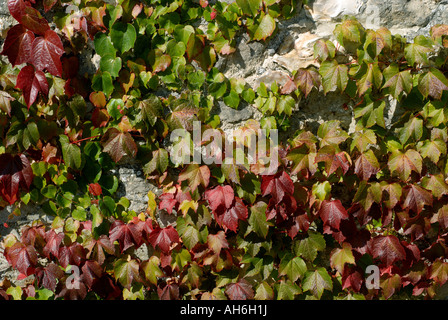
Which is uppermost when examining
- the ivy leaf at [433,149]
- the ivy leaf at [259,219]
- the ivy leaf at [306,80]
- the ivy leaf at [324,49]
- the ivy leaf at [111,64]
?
the ivy leaf at [324,49]

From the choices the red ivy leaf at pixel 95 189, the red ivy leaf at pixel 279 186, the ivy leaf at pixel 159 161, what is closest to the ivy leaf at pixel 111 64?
the ivy leaf at pixel 159 161

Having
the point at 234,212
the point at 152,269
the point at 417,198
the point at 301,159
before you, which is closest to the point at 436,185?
the point at 417,198

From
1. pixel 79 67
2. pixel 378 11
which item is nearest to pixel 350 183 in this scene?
pixel 378 11

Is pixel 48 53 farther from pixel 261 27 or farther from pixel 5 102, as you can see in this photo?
pixel 261 27

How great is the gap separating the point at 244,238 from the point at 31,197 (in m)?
1.25

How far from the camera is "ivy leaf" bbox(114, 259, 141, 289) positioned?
2250 millimetres

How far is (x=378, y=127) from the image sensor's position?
218 cm

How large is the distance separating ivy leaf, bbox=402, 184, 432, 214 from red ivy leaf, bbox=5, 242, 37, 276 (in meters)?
2.10

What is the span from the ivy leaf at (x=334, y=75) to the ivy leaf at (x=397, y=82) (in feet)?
0.70

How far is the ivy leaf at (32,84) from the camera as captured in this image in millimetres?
1979

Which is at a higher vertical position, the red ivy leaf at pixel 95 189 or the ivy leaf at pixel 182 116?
the ivy leaf at pixel 182 116

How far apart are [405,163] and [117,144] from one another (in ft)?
5.01

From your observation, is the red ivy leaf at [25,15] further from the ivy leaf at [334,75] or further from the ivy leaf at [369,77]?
the ivy leaf at [369,77]

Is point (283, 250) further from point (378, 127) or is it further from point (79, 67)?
point (79, 67)
